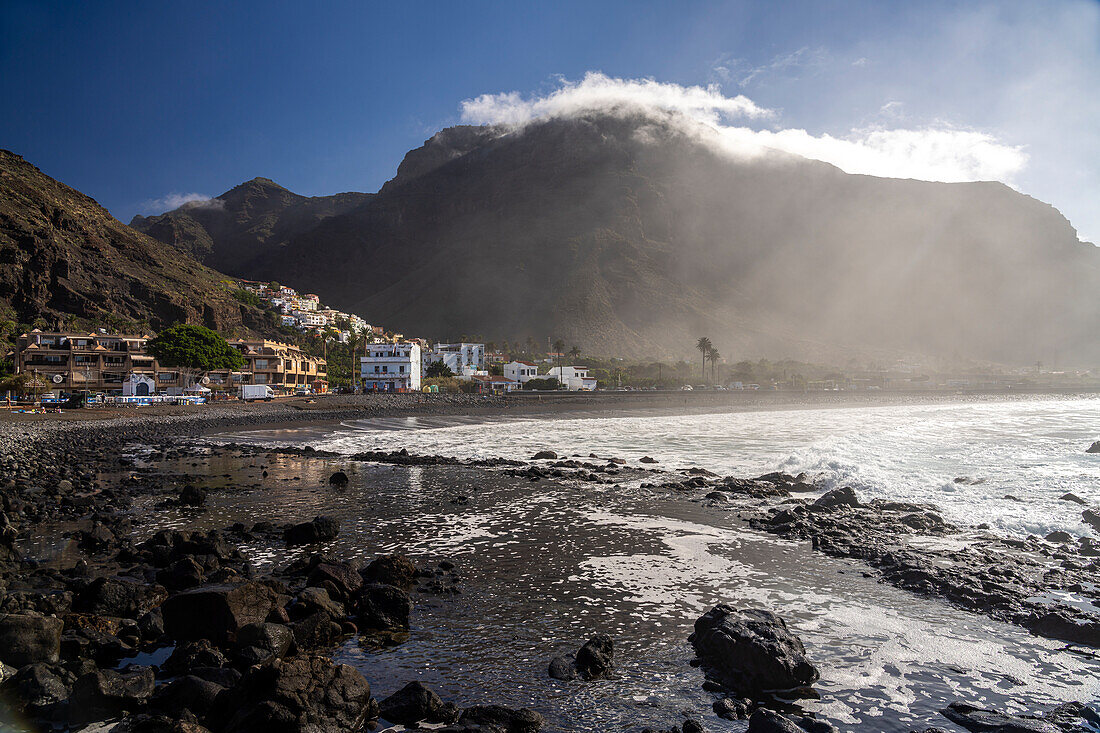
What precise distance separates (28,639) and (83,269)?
132157 millimetres

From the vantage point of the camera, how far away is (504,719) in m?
6.54

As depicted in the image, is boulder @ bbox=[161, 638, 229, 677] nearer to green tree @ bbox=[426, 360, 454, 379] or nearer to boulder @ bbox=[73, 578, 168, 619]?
boulder @ bbox=[73, 578, 168, 619]

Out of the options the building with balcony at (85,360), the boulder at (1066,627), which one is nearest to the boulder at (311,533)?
the boulder at (1066,627)

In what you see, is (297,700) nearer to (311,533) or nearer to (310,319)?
(311,533)

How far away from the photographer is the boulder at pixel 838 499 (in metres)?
18.1

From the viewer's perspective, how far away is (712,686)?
296 inches

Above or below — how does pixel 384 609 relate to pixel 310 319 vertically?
below

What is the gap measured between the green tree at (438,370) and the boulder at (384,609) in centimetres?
10695

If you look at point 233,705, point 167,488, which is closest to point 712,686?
point 233,705

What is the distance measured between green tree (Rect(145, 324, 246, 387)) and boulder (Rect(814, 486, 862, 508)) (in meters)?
82.9

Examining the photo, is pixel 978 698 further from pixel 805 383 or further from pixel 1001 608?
pixel 805 383

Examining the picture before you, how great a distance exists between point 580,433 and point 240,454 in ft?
77.3

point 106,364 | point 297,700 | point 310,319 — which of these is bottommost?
point 297,700

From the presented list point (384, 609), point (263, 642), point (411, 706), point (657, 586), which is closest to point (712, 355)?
point (657, 586)
